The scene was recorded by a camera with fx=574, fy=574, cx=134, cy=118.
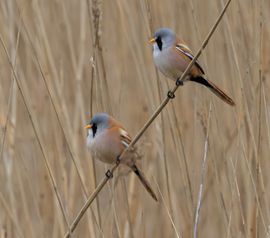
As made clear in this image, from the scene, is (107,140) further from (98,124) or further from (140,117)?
(140,117)

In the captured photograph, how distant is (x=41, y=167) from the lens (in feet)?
8.50

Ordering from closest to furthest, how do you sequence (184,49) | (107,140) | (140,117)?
(107,140) < (184,49) < (140,117)

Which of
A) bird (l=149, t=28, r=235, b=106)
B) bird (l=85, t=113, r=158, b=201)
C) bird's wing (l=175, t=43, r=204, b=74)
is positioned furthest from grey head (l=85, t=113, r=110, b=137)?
bird's wing (l=175, t=43, r=204, b=74)

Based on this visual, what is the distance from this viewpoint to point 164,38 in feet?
7.38

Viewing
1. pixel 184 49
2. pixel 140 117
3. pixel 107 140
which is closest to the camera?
pixel 107 140

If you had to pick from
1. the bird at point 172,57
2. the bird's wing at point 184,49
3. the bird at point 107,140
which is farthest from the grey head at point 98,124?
the bird's wing at point 184,49

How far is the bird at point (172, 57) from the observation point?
2076 mm

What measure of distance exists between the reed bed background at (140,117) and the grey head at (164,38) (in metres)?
0.09

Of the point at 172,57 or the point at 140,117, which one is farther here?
the point at 140,117

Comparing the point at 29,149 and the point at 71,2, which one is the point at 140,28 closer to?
the point at 71,2

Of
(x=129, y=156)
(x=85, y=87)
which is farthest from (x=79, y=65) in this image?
(x=129, y=156)

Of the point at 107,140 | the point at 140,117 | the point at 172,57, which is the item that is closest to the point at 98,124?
the point at 107,140

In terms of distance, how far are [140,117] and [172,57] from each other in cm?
63

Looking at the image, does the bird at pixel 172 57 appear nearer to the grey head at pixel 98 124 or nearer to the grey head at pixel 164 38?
the grey head at pixel 164 38
